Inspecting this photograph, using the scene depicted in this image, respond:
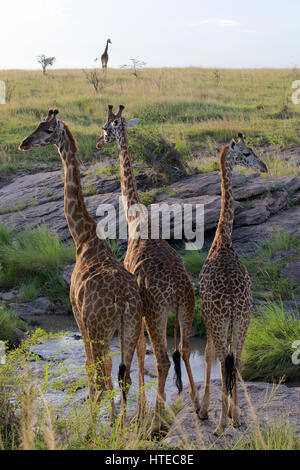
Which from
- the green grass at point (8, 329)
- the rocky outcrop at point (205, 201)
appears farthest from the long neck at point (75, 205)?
the rocky outcrop at point (205, 201)

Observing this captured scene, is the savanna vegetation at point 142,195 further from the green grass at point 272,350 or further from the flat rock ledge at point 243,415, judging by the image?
the flat rock ledge at point 243,415

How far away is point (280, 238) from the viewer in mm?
9648

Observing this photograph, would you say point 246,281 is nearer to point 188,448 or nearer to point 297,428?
point 297,428

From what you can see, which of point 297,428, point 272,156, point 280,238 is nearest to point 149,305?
point 297,428

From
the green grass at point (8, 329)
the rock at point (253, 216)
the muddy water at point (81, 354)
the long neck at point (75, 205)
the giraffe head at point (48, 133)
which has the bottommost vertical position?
the muddy water at point (81, 354)

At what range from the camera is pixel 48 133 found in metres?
5.83

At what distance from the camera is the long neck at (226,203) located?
567 centimetres

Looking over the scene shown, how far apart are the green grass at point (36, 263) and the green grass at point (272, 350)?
359 cm

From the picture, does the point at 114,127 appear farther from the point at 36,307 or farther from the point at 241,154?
the point at 36,307

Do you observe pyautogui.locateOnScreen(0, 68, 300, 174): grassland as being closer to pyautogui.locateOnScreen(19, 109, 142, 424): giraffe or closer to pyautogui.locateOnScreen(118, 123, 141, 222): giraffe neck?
pyautogui.locateOnScreen(118, 123, 141, 222): giraffe neck

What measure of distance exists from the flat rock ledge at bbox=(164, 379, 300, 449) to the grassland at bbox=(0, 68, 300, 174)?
287 inches

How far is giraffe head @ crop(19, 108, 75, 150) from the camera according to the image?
18.8ft

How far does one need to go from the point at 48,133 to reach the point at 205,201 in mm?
5036

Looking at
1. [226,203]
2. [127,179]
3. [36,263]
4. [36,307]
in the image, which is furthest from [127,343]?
[36,263]
